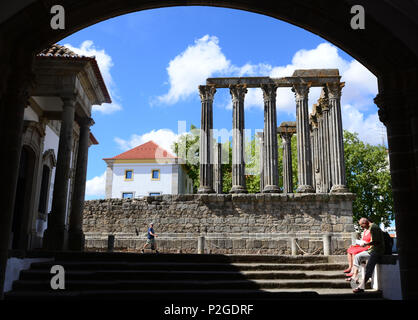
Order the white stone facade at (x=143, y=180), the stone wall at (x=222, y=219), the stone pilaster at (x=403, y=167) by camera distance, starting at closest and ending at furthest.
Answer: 1. the stone pilaster at (x=403, y=167)
2. the stone wall at (x=222, y=219)
3. the white stone facade at (x=143, y=180)

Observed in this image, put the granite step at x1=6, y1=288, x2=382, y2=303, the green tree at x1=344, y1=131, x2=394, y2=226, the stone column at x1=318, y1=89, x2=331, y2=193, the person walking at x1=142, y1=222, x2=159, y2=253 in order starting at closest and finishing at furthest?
the granite step at x1=6, y1=288, x2=382, y2=303, the person walking at x1=142, y1=222, x2=159, y2=253, the stone column at x1=318, y1=89, x2=331, y2=193, the green tree at x1=344, y1=131, x2=394, y2=226

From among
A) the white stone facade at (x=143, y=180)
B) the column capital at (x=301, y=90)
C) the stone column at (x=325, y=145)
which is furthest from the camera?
the white stone facade at (x=143, y=180)

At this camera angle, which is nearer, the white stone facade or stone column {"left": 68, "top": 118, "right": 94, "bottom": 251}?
stone column {"left": 68, "top": 118, "right": 94, "bottom": 251}

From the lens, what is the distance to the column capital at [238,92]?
20281 mm

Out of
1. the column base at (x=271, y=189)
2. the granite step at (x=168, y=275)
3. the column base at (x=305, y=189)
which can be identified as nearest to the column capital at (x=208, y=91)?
the column base at (x=271, y=189)

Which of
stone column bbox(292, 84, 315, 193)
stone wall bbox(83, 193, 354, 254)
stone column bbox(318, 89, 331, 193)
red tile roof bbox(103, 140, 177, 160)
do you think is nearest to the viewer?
stone wall bbox(83, 193, 354, 254)

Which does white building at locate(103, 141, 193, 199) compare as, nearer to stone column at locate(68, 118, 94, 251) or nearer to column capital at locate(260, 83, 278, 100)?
column capital at locate(260, 83, 278, 100)

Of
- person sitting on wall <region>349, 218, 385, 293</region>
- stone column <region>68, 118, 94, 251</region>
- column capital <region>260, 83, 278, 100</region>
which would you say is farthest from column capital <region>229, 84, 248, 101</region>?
person sitting on wall <region>349, 218, 385, 293</region>

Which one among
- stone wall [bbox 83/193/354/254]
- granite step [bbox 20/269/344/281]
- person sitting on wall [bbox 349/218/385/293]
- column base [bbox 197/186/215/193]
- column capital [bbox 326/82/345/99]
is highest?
column capital [bbox 326/82/345/99]

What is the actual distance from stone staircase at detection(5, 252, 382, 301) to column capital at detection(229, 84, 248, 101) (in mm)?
12426

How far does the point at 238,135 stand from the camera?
2008 centimetres

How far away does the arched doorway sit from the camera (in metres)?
12.3

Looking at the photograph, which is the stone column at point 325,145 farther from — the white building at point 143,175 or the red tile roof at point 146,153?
the red tile roof at point 146,153

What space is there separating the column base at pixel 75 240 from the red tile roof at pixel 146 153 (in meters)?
34.5
